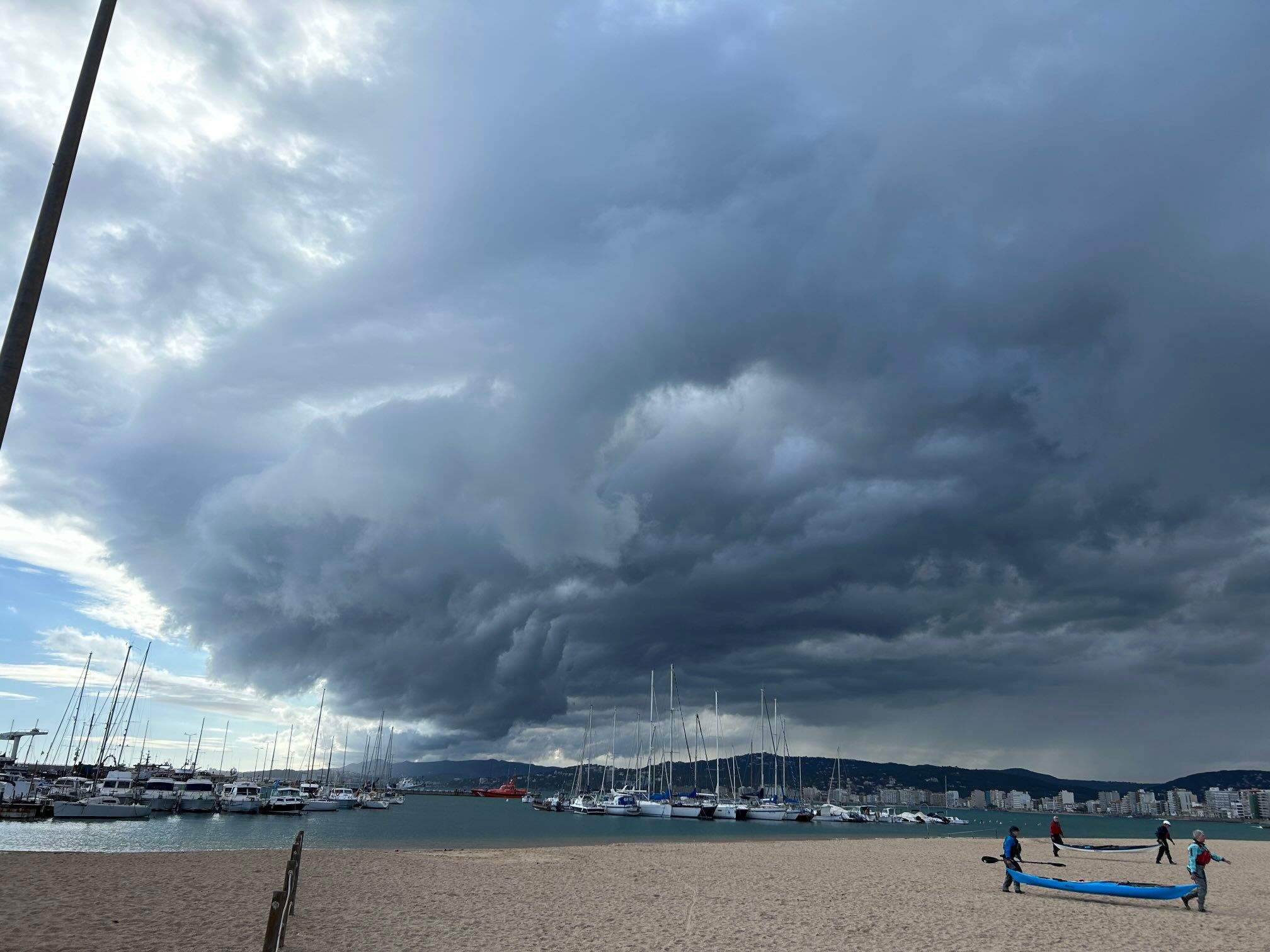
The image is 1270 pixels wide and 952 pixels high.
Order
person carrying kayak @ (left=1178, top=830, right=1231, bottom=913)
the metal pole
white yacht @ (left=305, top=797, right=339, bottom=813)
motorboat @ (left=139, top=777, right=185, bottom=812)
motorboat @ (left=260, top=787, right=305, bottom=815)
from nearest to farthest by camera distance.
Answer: the metal pole → person carrying kayak @ (left=1178, top=830, right=1231, bottom=913) → motorboat @ (left=139, top=777, right=185, bottom=812) → motorboat @ (left=260, top=787, right=305, bottom=815) → white yacht @ (left=305, top=797, right=339, bottom=813)

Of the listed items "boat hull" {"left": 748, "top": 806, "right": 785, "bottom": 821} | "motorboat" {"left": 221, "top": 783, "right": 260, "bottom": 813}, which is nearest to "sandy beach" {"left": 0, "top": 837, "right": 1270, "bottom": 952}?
"motorboat" {"left": 221, "top": 783, "right": 260, "bottom": 813}

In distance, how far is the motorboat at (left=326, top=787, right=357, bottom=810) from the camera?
397 feet

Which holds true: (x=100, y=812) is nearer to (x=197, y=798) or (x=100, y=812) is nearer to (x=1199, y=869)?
(x=197, y=798)

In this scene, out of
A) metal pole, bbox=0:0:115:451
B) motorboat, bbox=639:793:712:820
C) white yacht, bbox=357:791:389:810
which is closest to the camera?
metal pole, bbox=0:0:115:451

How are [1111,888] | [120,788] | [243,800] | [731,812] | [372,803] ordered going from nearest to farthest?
[1111,888] → [243,800] → [120,788] → [731,812] → [372,803]

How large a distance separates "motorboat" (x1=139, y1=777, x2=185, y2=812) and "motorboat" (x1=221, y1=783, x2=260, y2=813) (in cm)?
474

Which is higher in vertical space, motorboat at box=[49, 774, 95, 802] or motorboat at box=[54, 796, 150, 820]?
motorboat at box=[49, 774, 95, 802]

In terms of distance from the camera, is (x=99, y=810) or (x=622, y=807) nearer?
(x=99, y=810)

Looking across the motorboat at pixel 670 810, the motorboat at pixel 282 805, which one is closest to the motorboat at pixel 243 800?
the motorboat at pixel 282 805

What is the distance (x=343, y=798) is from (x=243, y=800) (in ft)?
124

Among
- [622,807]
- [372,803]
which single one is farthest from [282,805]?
[622,807]

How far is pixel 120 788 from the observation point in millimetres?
104125

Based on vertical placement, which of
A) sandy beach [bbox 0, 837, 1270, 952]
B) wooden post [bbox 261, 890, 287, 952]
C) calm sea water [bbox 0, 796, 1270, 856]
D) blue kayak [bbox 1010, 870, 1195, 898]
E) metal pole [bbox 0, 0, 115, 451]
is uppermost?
metal pole [bbox 0, 0, 115, 451]

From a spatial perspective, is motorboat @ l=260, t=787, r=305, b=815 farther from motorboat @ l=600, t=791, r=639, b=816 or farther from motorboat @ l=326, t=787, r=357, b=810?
motorboat @ l=600, t=791, r=639, b=816
